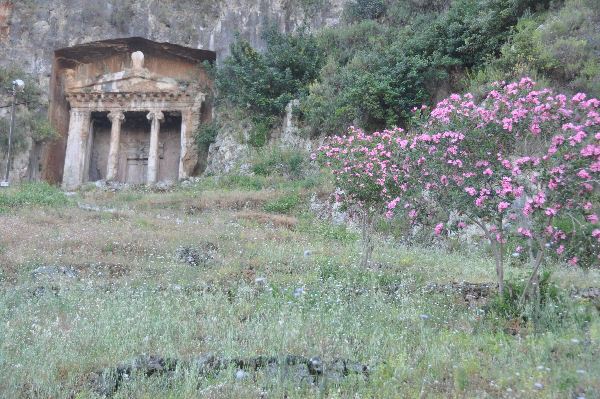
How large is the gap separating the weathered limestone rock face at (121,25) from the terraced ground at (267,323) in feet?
52.1

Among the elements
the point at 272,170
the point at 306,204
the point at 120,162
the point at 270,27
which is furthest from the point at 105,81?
the point at 306,204

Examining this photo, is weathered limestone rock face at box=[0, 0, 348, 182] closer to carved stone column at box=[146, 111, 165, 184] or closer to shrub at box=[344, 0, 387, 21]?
shrub at box=[344, 0, 387, 21]

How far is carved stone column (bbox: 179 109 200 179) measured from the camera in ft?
78.9

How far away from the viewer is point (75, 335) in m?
4.84

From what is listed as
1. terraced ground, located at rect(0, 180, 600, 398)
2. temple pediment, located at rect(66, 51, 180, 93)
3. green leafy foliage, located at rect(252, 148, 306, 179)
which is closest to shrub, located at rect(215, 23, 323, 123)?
green leafy foliage, located at rect(252, 148, 306, 179)

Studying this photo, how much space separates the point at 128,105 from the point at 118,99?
533 millimetres

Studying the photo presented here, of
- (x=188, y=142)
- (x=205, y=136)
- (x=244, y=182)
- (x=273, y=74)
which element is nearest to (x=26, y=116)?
(x=188, y=142)

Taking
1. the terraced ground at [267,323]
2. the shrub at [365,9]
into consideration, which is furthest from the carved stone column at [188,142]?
the terraced ground at [267,323]

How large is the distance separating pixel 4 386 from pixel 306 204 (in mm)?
12560

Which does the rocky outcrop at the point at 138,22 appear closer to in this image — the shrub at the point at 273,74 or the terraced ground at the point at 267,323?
the shrub at the point at 273,74

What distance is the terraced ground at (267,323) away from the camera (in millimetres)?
3812

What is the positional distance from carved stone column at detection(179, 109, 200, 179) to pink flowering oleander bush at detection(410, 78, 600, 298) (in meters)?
18.5

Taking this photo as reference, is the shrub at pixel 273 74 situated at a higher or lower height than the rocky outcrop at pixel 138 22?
Result: lower

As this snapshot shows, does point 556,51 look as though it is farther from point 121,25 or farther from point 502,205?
point 121,25
